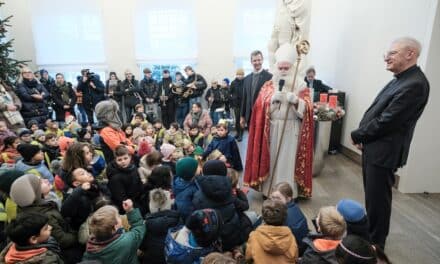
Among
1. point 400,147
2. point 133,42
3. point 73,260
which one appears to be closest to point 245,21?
point 133,42

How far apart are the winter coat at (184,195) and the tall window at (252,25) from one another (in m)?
5.72

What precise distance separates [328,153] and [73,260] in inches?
180

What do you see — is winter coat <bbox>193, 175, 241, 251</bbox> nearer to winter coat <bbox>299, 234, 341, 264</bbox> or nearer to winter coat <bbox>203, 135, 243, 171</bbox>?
winter coat <bbox>299, 234, 341, 264</bbox>

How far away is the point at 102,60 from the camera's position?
736 cm

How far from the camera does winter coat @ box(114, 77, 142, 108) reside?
6925 millimetres

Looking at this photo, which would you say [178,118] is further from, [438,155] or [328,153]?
[438,155]

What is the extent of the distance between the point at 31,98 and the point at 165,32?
3368 millimetres

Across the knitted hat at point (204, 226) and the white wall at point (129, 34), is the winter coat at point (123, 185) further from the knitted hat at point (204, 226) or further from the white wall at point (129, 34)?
the white wall at point (129, 34)

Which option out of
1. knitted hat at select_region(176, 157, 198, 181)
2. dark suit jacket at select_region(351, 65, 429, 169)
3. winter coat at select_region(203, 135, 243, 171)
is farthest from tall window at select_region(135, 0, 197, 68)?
dark suit jacket at select_region(351, 65, 429, 169)

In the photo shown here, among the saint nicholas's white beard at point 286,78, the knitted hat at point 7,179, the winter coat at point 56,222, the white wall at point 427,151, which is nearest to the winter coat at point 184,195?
the winter coat at point 56,222

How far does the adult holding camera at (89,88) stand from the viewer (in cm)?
670

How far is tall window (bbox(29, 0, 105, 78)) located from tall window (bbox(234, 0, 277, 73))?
3.32 m

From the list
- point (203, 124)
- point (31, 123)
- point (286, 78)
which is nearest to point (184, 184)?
point (286, 78)

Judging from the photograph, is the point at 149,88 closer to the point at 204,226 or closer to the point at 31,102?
the point at 31,102
